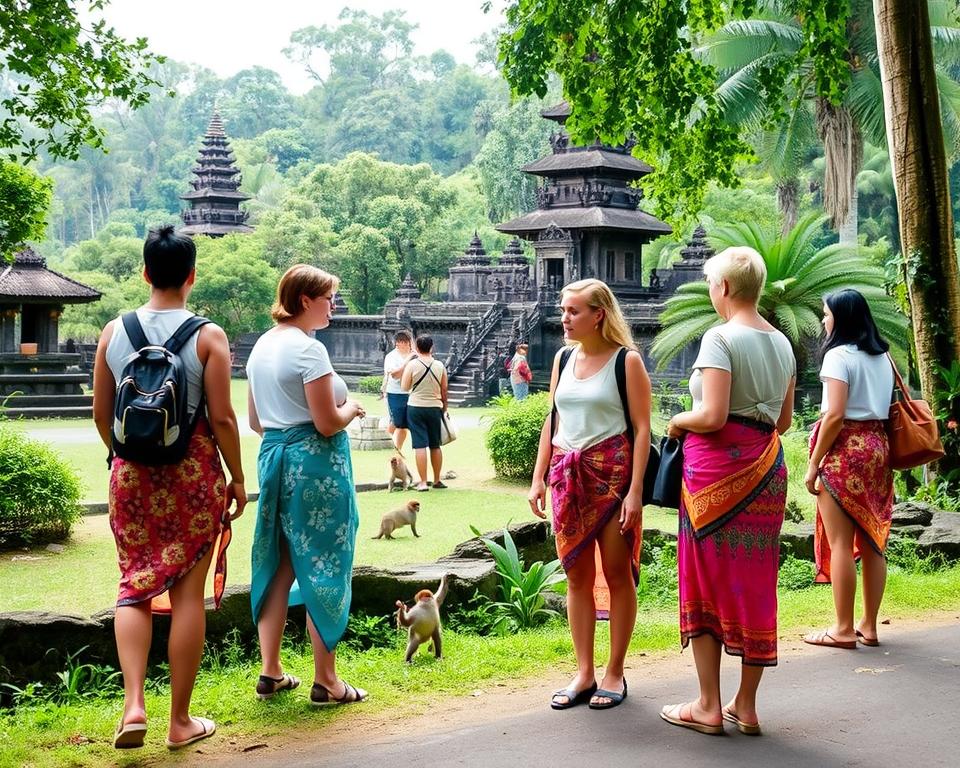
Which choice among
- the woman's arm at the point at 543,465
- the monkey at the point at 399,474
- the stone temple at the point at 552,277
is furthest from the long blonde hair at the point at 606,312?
the stone temple at the point at 552,277

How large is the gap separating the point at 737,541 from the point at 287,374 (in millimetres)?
1596

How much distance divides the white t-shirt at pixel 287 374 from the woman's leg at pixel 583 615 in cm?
102

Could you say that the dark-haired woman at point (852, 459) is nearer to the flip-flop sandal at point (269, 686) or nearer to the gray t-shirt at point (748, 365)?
the gray t-shirt at point (748, 365)

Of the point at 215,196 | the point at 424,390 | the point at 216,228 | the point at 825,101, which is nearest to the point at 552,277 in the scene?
the point at 825,101

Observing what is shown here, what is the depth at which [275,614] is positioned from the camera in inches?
167

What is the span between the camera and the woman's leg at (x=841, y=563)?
16.8ft

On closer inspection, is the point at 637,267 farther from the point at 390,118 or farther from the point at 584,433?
the point at 390,118

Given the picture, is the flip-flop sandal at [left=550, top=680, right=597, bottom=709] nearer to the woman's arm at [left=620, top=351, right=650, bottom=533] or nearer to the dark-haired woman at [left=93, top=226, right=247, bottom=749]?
the woman's arm at [left=620, top=351, right=650, bottom=533]

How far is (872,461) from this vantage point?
517 centimetres

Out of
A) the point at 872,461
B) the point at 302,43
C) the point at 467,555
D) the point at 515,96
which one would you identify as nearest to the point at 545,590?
the point at 467,555

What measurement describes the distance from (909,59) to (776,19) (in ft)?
61.7

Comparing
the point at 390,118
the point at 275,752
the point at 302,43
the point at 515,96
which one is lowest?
the point at 275,752

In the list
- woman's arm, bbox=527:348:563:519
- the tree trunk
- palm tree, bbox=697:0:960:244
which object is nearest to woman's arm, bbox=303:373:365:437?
woman's arm, bbox=527:348:563:519

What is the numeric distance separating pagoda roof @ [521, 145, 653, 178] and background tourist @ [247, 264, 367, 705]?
2702 centimetres
